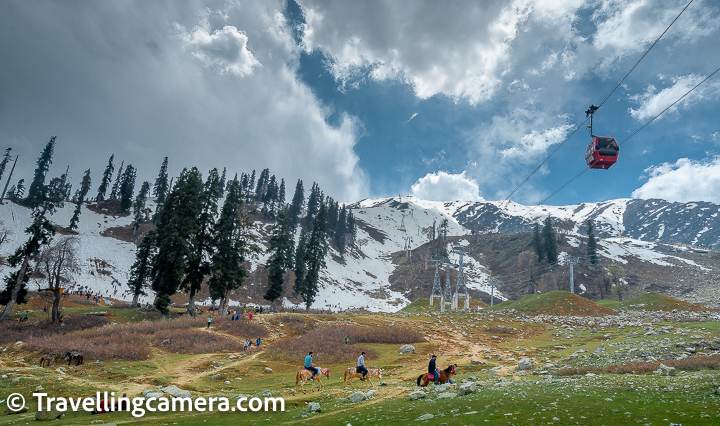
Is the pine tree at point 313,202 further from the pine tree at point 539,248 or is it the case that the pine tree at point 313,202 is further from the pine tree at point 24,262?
the pine tree at point 24,262

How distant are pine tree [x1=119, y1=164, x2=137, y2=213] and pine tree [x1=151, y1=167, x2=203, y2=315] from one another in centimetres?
8077

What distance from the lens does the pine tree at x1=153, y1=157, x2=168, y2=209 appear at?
111m

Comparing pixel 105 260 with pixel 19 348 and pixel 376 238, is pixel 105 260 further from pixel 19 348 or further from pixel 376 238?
pixel 376 238

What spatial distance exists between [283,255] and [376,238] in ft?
457

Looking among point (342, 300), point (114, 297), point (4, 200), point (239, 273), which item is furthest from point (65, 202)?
point (239, 273)

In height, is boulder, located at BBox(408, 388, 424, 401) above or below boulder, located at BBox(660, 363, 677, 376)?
below

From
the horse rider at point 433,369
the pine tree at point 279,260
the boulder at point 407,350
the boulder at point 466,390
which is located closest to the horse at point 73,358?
the horse rider at point 433,369

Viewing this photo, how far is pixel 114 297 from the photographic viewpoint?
63812 mm

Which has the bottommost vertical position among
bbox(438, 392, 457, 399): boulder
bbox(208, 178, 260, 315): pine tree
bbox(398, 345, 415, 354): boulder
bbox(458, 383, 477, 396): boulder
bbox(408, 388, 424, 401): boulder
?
bbox(398, 345, 415, 354): boulder

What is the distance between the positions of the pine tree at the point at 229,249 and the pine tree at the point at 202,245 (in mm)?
1226

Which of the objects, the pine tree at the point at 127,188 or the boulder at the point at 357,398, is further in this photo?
the pine tree at the point at 127,188

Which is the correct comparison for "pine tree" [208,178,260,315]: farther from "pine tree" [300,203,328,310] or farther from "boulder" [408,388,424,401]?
"boulder" [408,388,424,401]

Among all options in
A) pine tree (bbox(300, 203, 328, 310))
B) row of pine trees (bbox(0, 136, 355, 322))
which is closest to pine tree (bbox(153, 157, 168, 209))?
row of pine trees (bbox(0, 136, 355, 322))

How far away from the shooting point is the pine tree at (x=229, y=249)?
4253 centimetres
